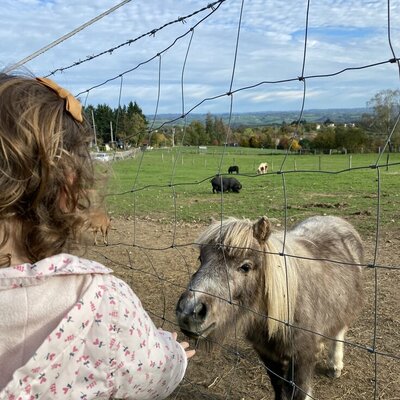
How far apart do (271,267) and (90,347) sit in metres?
1.89

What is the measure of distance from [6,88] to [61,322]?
52 centimetres

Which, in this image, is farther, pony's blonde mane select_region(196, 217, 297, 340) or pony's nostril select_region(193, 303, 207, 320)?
pony's blonde mane select_region(196, 217, 297, 340)

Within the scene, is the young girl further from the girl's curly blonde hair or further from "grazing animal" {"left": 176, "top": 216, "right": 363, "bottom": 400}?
"grazing animal" {"left": 176, "top": 216, "right": 363, "bottom": 400}

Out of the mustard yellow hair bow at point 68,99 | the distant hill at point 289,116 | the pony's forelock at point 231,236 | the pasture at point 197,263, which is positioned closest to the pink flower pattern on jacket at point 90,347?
the mustard yellow hair bow at point 68,99

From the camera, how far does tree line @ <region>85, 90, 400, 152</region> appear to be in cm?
240

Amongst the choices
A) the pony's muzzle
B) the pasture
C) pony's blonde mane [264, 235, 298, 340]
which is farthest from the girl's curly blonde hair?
pony's blonde mane [264, 235, 298, 340]

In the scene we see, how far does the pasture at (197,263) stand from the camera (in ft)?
10.6

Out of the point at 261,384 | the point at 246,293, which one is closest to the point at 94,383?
the point at 246,293

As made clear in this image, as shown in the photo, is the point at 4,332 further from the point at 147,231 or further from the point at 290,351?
the point at 147,231

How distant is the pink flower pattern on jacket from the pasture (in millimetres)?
530

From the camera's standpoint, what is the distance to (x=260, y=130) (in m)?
3.73

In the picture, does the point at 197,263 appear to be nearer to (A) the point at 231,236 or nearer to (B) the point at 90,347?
(A) the point at 231,236

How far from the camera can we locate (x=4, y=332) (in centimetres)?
90

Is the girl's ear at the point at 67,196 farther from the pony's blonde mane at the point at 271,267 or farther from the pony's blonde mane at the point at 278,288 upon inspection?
the pony's blonde mane at the point at 278,288
